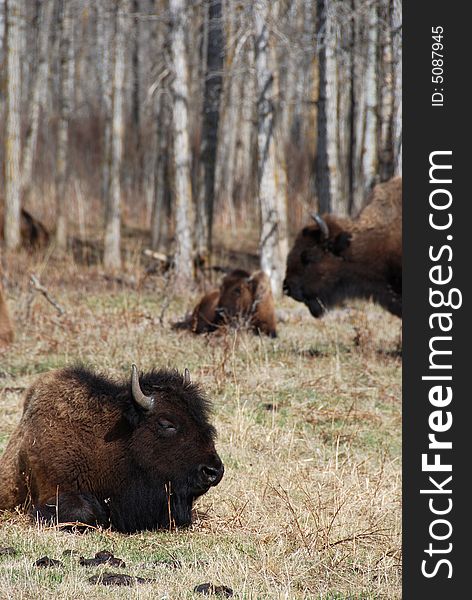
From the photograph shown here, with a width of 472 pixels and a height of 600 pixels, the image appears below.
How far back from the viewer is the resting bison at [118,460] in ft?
22.4

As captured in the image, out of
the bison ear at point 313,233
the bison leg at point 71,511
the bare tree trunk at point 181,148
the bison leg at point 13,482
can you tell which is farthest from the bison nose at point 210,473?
the bare tree trunk at point 181,148

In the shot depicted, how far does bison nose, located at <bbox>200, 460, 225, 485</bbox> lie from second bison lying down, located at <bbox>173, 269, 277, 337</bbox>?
7059 millimetres

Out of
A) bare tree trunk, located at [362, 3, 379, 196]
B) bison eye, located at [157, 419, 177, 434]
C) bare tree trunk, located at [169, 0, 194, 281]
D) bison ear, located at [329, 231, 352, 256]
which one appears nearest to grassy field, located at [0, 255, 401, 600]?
bison eye, located at [157, 419, 177, 434]

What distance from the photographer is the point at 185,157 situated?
20.0 m

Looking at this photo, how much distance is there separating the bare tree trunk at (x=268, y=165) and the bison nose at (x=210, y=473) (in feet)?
37.6

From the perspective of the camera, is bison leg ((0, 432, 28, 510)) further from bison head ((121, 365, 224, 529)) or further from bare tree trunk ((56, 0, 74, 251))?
bare tree trunk ((56, 0, 74, 251))

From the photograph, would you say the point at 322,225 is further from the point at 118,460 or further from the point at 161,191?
the point at 161,191

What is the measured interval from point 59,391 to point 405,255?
3041 millimetres

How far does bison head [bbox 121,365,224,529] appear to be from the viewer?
6805 mm

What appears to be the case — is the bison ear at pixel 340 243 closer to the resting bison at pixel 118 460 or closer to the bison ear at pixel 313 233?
the bison ear at pixel 313 233

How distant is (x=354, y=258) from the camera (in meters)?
14.0

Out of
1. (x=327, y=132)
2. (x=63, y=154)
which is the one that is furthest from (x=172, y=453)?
(x=63, y=154)

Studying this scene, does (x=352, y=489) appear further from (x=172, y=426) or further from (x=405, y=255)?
(x=405, y=255)

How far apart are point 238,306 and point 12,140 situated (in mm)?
10782
